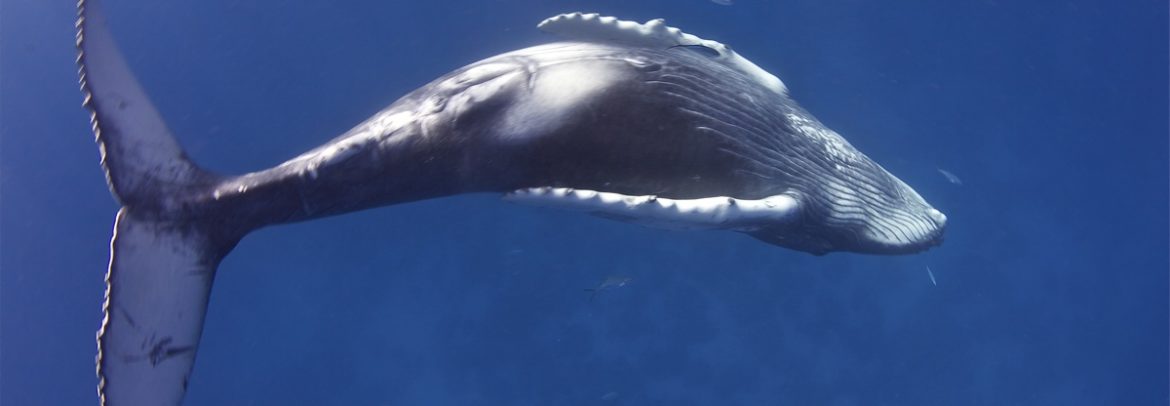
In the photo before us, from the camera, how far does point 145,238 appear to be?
495 cm

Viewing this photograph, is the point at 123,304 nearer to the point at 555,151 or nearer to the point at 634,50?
the point at 555,151

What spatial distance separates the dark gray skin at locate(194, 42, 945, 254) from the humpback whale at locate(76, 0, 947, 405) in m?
0.01

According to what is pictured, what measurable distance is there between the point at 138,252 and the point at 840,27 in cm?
1460

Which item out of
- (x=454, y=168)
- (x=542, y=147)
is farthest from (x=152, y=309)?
(x=542, y=147)

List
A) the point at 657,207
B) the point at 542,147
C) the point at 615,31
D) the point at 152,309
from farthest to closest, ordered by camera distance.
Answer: the point at 615,31
the point at 542,147
the point at 152,309
the point at 657,207

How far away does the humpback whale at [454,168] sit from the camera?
4758 millimetres

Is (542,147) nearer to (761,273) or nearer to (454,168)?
(454,168)

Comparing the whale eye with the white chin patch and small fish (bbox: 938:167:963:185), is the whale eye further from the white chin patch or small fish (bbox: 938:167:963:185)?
small fish (bbox: 938:167:963:185)

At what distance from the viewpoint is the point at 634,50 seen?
6.27 m

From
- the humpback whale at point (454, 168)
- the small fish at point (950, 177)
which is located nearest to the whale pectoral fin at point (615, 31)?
the humpback whale at point (454, 168)

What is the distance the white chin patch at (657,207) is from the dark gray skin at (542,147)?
0.38 meters

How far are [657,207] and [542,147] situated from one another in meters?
1.01

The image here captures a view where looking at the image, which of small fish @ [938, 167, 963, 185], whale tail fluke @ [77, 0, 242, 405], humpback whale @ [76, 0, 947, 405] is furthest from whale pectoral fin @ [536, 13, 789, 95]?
small fish @ [938, 167, 963, 185]

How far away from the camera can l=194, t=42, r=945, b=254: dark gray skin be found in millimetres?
5262
